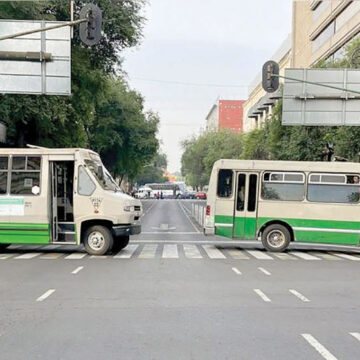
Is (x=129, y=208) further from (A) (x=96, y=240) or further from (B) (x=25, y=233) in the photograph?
(B) (x=25, y=233)

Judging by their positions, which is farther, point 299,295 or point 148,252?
point 148,252

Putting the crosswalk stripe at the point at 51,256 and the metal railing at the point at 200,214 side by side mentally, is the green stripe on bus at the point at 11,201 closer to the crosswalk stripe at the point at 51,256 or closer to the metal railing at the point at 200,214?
the crosswalk stripe at the point at 51,256

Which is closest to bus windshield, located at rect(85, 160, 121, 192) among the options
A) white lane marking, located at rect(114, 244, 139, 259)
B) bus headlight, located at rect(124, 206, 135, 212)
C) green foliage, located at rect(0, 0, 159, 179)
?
bus headlight, located at rect(124, 206, 135, 212)

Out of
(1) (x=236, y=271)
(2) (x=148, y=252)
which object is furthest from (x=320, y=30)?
(1) (x=236, y=271)

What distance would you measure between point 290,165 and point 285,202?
50.1 inches

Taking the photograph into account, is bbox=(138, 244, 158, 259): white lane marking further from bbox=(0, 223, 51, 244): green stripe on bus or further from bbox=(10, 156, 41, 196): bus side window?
bbox=(10, 156, 41, 196): bus side window

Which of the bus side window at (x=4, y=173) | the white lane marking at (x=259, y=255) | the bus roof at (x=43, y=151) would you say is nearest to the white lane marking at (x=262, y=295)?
the white lane marking at (x=259, y=255)

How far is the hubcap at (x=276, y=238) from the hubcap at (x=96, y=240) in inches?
221

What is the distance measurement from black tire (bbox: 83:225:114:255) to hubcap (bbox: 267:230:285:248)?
5.38 m

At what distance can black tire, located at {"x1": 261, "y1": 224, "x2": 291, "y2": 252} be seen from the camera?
1758 centimetres

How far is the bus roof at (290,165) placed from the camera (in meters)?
17.7

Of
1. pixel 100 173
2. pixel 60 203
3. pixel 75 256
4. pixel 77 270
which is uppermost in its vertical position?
pixel 100 173

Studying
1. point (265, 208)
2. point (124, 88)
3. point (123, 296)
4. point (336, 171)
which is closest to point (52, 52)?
point (265, 208)

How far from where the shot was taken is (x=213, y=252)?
17.0 meters
